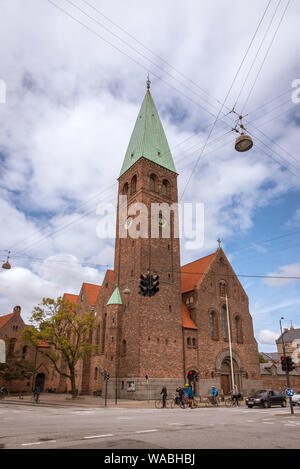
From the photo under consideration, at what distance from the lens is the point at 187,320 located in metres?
37.1

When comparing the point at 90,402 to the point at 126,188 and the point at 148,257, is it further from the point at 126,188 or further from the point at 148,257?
the point at 126,188

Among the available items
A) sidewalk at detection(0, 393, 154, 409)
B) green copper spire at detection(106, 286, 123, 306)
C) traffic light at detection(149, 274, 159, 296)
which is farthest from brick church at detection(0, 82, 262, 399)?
traffic light at detection(149, 274, 159, 296)

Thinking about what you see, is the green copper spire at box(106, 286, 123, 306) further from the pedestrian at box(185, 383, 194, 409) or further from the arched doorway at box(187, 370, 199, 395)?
the pedestrian at box(185, 383, 194, 409)

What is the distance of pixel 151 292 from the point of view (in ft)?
52.4

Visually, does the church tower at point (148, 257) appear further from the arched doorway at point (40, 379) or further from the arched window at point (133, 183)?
the arched doorway at point (40, 379)

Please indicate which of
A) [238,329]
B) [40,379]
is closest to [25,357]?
[40,379]

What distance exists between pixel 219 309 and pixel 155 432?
1248 inches

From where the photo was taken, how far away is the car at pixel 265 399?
23.3m

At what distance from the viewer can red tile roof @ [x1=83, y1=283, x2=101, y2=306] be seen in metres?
44.7

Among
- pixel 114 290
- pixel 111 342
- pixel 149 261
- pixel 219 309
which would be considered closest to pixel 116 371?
pixel 111 342

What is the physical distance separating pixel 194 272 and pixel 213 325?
22.2ft

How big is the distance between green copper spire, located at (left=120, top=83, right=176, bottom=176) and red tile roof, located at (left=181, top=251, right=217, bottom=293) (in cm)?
1191

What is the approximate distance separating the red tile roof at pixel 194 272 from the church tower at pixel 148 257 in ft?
12.1
